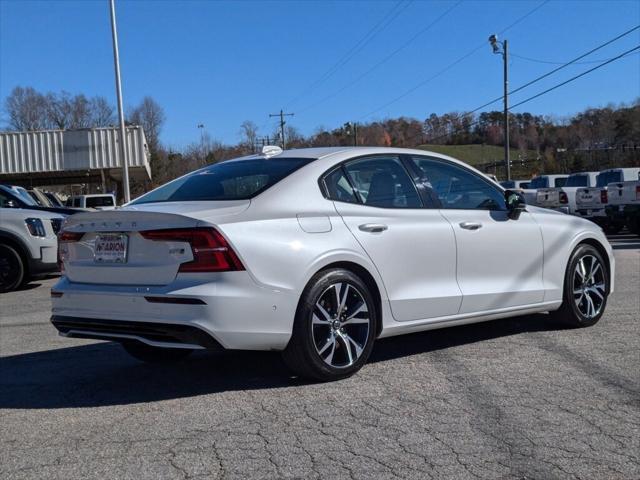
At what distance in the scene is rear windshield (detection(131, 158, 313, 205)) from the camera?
202 inches

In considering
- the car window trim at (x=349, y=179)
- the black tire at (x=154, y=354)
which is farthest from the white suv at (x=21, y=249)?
the car window trim at (x=349, y=179)

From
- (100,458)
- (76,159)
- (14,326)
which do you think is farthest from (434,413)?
(76,159)

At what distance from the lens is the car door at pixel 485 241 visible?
5.82m

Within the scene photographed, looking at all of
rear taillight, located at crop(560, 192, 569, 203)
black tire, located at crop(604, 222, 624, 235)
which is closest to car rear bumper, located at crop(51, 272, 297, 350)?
black tire, located at crop(604, 222, 624, 235)

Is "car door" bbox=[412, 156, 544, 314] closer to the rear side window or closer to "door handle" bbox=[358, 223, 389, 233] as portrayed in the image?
"door handle" bbox=[358, 223, 389, 233]

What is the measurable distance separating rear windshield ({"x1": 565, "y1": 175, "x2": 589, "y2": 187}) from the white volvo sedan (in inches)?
845

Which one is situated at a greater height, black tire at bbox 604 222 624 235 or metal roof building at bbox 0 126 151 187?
metal roof building at bbox 0 126 151 187

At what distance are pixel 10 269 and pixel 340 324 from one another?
7.89 metres

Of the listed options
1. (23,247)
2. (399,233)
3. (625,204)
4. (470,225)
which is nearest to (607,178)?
(625,204)

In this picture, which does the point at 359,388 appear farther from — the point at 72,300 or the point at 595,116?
the point at 595,116

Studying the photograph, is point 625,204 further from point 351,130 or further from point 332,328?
point 351,130

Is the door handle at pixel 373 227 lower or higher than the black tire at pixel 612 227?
higher

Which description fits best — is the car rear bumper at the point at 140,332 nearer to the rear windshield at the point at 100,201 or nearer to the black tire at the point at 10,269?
the black tire at the point at 10,269

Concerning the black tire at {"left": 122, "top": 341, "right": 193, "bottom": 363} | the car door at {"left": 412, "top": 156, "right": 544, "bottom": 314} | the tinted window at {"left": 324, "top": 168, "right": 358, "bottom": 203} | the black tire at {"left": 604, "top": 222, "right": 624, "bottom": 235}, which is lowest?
the black tire at {"left": 122, "top": 341, "right": 193, "bottom": 363}
